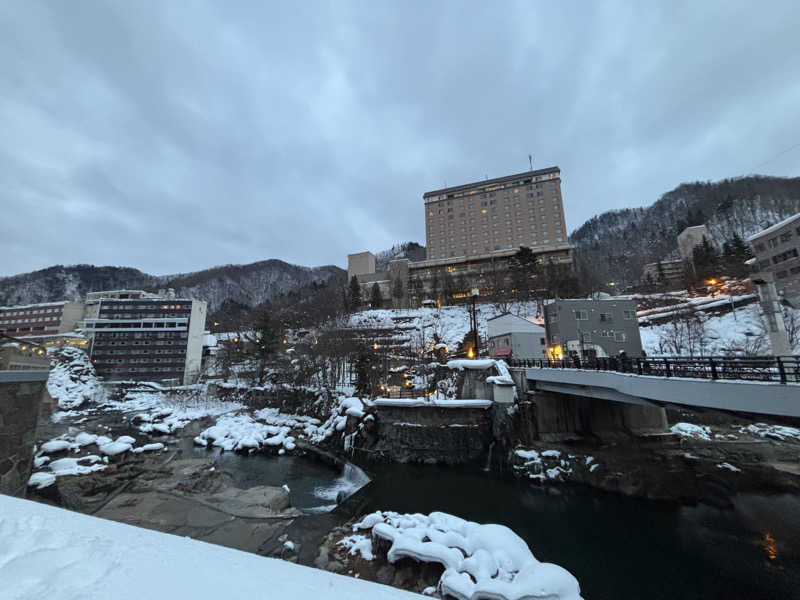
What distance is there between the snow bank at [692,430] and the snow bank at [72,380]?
71.2 meters

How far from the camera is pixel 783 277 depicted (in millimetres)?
46406

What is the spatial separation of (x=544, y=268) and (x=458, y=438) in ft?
204

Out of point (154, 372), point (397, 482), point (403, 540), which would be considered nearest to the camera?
point (403, 540)

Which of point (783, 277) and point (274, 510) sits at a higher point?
point (783, 277)

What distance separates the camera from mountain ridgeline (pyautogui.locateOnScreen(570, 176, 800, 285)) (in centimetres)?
9888

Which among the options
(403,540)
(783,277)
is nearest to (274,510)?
A: (403,540)

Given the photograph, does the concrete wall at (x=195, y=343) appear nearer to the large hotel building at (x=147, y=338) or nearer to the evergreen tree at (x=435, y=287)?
the large hotel building at (x=147, y=338)

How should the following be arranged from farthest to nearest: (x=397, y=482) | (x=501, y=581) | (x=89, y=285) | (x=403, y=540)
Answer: (x=89, y=285) < (x=397, y=482) < (x=403, y=540) < (x=501, y=581)

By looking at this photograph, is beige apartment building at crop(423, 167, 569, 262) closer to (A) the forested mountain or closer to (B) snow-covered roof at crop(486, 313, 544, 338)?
(A) the forested mountain

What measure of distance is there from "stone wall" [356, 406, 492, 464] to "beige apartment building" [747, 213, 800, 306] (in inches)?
1965

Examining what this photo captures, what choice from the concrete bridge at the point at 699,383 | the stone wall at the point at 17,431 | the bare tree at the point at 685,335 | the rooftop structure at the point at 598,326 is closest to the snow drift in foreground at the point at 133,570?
the stone wall at the point at 17,431

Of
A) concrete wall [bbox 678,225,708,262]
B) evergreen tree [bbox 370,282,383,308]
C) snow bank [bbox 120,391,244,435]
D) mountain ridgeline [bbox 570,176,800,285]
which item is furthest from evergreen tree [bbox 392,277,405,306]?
concrete wall [bbox 678,225,708,262]

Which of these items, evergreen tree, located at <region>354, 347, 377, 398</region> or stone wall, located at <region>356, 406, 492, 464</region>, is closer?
stone wall, located at <region>356, 406, 492, 464</region>

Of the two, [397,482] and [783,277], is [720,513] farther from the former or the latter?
[783,277]
